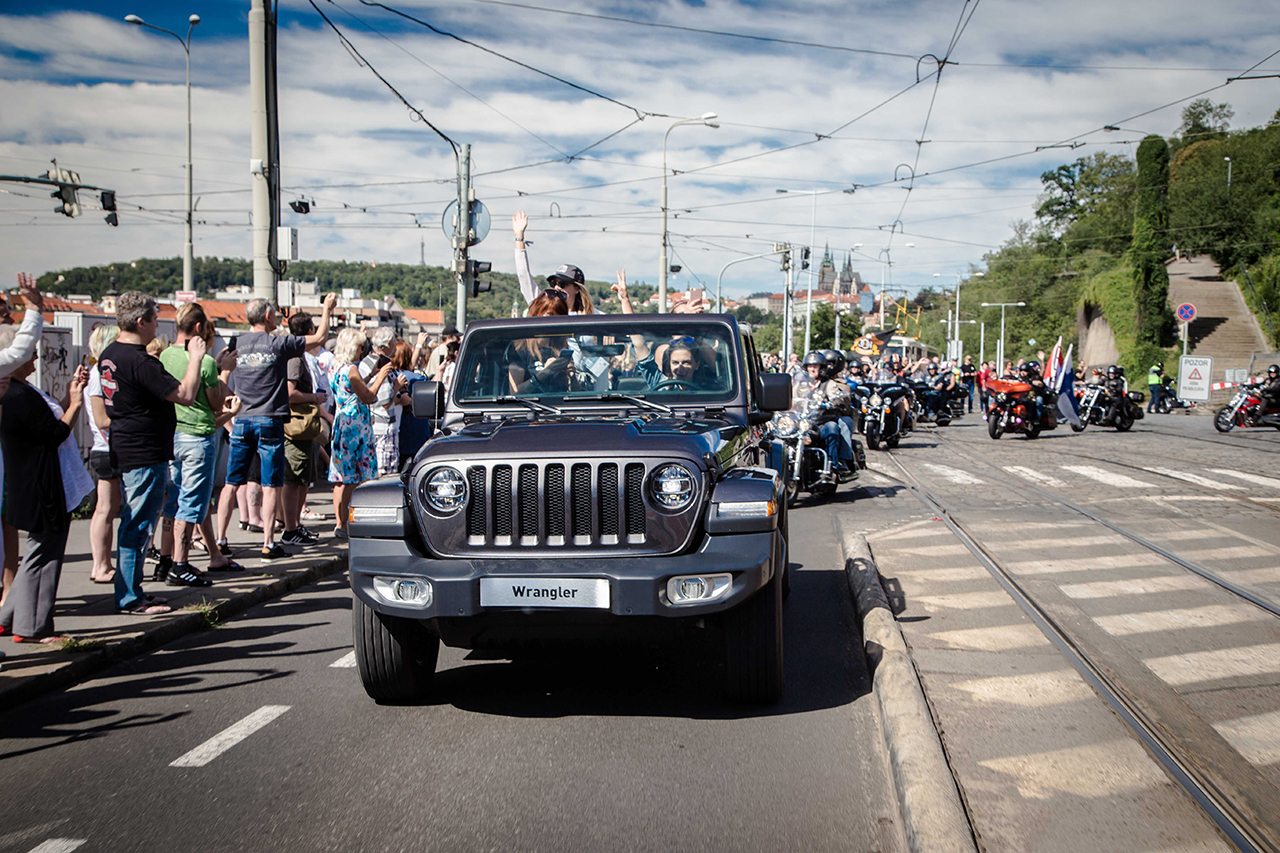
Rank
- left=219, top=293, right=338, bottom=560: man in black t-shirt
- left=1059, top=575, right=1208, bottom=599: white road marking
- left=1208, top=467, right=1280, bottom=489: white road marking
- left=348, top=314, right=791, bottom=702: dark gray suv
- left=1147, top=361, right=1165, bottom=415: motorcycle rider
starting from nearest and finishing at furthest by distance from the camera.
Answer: left=348, top=314, right=791, bottom=702: dark gray suv, left=1059, top=575, right=1208, bottom=599: white road marking, left=219, top=293, right=338, bottom=560: man in black t-shirt, left=1208, top=467, right=1280, bottom=489: white road marking, left=1147, top=361, right=1165, bottom=415: motorcycle rider

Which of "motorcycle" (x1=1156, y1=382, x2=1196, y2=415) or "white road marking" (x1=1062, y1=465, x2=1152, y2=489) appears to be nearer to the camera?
"white road marking" (x1=1062, y1=465, x2=1152, y2=489)

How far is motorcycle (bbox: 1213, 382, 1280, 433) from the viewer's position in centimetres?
2503

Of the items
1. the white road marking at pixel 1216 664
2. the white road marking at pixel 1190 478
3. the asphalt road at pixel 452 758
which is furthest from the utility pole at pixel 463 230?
the white road marking at pixel 1216 664

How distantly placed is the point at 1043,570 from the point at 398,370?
6.00 metres

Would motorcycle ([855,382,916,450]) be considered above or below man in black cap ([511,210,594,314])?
below

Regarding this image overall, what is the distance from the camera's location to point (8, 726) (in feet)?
15.2

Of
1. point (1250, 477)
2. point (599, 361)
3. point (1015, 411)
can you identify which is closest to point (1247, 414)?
point (1015, 411)

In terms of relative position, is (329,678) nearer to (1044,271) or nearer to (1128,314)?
(1128,314)

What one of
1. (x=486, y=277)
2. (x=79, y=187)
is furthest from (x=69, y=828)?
(x=79, y=187)

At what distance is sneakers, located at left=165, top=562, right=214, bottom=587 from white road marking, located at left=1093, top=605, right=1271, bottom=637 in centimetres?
605

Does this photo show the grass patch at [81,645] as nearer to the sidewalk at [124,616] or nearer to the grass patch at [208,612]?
the sidewalk at [124,616]

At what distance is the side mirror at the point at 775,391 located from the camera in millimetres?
5691

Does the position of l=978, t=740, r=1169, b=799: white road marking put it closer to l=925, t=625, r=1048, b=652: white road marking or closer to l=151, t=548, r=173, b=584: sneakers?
l=925, t=625, r=1048, b=652: white road marking

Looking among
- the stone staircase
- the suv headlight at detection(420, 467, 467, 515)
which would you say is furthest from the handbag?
the stone staircase
